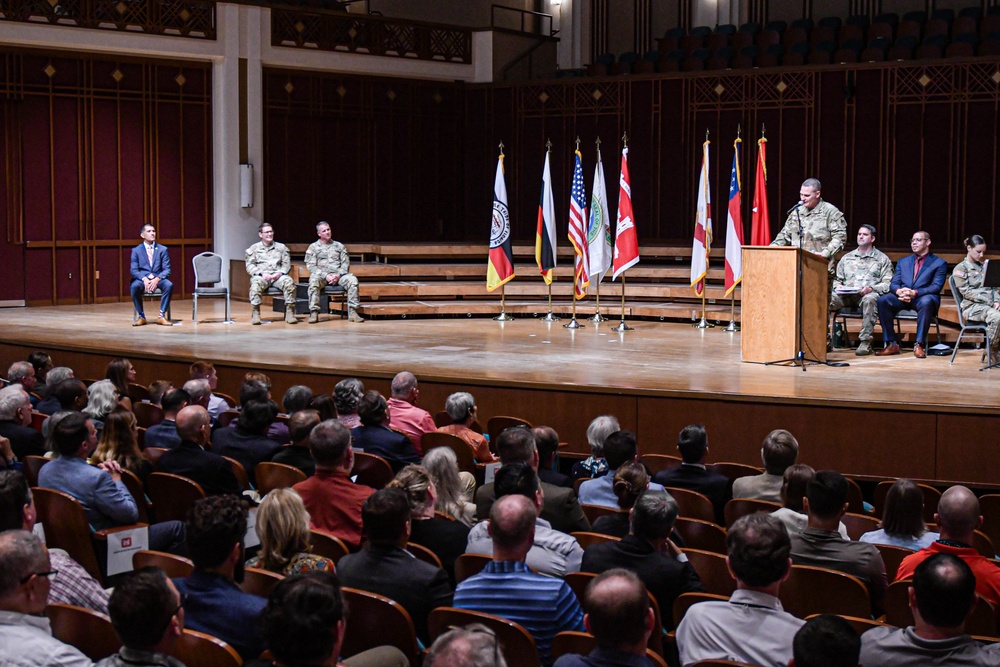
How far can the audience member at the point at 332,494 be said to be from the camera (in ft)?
13.8

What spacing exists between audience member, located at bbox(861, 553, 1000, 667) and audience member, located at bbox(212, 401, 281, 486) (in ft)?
10.4

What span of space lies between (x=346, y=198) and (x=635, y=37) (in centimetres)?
518

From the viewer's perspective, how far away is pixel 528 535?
316 centimetres

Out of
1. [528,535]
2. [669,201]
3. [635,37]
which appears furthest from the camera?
[635,37]

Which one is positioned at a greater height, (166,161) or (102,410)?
(166,161)

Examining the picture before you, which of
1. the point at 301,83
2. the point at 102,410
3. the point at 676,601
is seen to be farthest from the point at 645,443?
the point at 301,83

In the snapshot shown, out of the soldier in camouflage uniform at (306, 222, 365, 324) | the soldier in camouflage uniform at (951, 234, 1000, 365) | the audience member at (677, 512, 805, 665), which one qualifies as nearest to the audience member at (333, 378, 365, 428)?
the audience member at (677, 512, 805, 665)

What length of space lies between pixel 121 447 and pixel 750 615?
2.96 metres

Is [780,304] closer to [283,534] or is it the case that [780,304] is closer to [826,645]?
[283,534]

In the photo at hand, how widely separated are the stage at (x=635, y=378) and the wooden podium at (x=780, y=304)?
21cm

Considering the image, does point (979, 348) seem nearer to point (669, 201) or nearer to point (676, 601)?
point (669, 201)

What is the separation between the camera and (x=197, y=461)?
15.3 feet

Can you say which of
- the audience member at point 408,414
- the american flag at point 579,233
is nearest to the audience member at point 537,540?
the audience member at point 408,414

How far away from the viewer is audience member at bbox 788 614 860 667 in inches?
92.5
